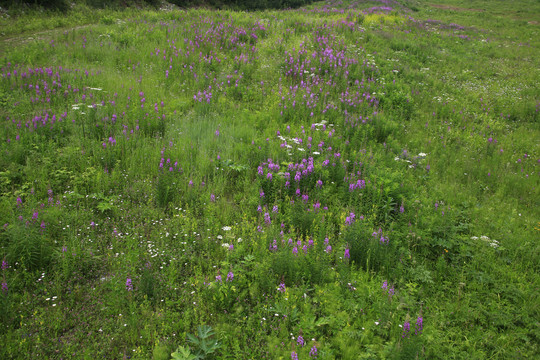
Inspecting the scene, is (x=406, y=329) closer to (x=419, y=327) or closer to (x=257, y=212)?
(x=419, y=327)

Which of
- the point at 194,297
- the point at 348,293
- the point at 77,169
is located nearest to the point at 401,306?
the point at 348,293

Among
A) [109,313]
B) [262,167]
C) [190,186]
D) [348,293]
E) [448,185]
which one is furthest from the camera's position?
[448,185]

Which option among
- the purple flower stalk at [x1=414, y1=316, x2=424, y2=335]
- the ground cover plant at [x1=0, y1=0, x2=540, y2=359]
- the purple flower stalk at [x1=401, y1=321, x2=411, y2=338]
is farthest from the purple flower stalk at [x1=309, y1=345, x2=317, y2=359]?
the purple flower stalk at [x1=414, y1=316, x2=424, y2=335]

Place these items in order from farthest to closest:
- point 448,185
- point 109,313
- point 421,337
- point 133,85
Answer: point 133,85
point 448,185
point 109,313
point 421,337

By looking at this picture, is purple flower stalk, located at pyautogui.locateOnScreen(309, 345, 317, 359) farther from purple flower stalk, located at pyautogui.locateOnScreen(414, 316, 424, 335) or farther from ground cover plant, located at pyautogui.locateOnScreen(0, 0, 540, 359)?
purple flower stalk, located at pyautogui.locateOnScreen(414, 316, 424, 335)

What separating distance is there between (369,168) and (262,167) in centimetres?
195

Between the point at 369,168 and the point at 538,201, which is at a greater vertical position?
the point at 369,168

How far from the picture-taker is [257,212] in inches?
189

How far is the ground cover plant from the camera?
3.18 meters

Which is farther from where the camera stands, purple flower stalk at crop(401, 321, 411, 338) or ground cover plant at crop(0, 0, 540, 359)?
ground cover plant at crop(0, 0, 540, 359)

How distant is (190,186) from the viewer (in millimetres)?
5008

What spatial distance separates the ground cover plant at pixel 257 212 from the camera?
3184 millimetres

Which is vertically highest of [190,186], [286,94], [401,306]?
[286,94]

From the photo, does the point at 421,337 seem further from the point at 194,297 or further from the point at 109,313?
the point at 109,313
